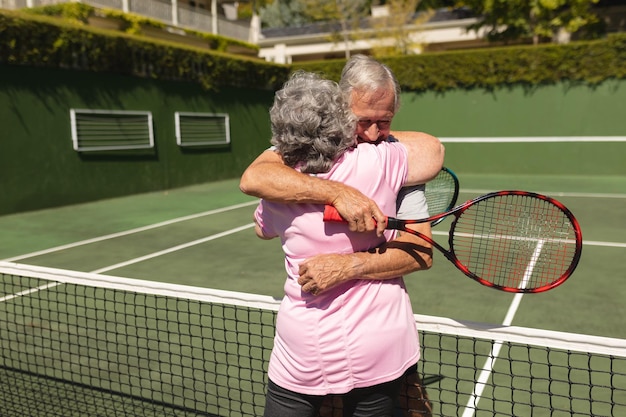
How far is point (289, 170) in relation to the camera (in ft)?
5.49

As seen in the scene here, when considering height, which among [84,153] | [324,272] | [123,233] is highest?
[324,272]

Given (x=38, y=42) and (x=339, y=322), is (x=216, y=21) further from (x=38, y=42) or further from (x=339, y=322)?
(x=339, y=322)

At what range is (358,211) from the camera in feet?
5.16

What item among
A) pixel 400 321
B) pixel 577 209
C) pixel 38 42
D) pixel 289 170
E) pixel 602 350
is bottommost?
pixel 577 209

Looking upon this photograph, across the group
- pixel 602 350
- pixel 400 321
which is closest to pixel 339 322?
pixel 400 321

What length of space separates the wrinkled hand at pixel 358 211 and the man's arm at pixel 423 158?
23 centimetres

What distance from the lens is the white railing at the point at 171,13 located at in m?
24.9

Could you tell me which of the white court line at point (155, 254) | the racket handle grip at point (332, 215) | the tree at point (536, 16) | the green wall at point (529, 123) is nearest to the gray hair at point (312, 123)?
the racket handle grip at point (332, 215)

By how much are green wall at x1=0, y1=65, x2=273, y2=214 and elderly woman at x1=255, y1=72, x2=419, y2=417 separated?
10.5 metres

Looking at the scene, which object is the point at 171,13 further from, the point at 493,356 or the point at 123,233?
the point at 493,356

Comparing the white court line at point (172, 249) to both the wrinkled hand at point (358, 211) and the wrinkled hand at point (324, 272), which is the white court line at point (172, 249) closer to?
the wrinkled hand at point (324, 272)

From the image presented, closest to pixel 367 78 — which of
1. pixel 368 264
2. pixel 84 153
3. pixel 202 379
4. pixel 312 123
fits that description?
pixel 312 123

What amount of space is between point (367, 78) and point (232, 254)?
6036mm

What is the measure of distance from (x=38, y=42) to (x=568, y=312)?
35.0 feet
